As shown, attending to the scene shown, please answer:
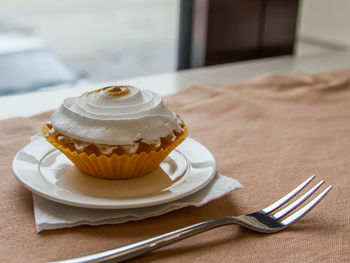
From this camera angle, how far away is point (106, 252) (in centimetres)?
40

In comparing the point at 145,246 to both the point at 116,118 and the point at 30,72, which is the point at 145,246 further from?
the point at 30,72

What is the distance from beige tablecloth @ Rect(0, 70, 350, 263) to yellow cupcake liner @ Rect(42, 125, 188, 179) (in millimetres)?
67

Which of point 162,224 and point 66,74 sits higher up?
point 162,224

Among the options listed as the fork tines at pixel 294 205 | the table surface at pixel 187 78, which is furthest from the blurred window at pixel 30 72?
the fork tines at pixel 294 205

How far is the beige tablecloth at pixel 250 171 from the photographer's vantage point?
1.45 ft

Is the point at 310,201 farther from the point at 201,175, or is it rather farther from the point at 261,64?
the point at 261,64

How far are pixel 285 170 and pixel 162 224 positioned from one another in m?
0.23

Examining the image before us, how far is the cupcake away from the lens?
1.62 ft

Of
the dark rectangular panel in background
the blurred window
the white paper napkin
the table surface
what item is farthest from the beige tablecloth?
the blurred window

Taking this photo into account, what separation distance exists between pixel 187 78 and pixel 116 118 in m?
→ 0.69

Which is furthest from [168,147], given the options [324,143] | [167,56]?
[167,56]

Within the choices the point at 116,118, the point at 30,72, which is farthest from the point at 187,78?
the point at 30,72

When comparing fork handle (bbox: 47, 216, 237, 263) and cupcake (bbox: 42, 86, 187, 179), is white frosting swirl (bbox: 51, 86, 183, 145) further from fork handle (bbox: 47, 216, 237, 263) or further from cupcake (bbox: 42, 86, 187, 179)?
fork handle (bbox: 47, 216, 237, 263)

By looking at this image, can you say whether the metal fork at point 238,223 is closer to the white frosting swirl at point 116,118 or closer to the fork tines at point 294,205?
the fork tines at point 294,205
